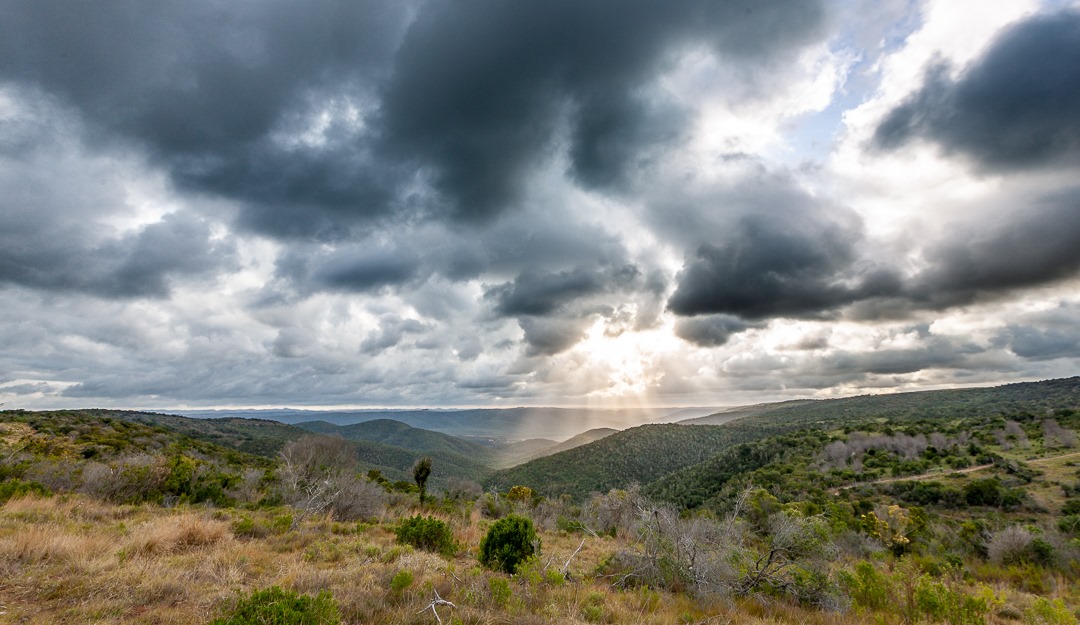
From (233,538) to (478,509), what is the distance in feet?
47.7

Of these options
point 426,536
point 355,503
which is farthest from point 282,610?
point 355,503

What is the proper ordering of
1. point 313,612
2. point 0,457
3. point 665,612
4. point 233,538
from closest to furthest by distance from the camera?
point 313,612, point 665,612, point 233,538, point 0,457

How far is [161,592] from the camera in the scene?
6.30m

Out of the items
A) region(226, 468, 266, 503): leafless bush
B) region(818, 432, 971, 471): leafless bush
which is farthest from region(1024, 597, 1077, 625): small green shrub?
region(818, 432, 971, 471): leafless bush

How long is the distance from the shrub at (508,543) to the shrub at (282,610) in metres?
5.45

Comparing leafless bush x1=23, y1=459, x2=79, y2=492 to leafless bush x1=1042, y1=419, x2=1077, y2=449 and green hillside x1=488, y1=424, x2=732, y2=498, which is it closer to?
green hillside x1=488, y1=424, x2=732, y2=498

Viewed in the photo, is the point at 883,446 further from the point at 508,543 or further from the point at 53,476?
the point at 53,476

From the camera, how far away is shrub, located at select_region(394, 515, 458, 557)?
38.7ft

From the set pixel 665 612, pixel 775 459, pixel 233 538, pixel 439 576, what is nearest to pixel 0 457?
pixel 233 538

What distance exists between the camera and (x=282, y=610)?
4.96m

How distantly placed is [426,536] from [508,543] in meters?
2.83

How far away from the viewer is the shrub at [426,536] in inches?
464

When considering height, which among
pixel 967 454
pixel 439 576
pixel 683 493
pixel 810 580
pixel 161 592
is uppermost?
pixel 161 592

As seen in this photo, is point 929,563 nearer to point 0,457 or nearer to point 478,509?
point 478,509
